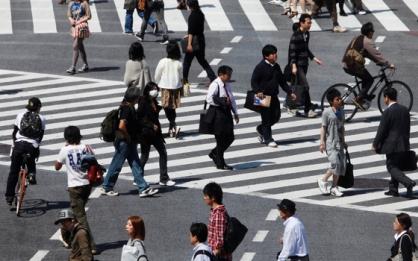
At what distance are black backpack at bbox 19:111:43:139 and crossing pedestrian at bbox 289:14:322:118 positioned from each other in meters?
7.69

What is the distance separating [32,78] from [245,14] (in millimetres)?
9374

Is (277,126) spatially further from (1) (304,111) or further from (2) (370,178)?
(2) (370,178)

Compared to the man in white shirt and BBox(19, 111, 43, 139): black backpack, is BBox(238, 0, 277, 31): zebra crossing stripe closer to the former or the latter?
BBox(19, 111, 43, 139): black backpack

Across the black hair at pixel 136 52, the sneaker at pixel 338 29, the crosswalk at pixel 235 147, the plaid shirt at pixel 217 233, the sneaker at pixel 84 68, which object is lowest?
the crosswalk at pixel 235 147

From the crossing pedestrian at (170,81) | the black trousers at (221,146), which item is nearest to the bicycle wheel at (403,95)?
the crossing pedestrian at (170,81)

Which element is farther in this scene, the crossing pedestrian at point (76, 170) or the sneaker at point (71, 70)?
the sneaker at point (71, 70)

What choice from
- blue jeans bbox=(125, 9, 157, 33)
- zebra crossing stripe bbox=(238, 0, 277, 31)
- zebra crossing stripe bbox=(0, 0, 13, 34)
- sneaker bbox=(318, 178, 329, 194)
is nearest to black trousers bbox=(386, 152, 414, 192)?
sneaker bbox=(318, 178, 329, 194)

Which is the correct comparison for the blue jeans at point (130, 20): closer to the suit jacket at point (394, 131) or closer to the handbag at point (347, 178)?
the handbag at point (347, 178)

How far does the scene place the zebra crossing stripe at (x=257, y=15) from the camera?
38.5 meters

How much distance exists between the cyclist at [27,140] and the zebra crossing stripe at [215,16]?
1624 centimetres

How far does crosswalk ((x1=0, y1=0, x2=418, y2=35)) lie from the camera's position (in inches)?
1517

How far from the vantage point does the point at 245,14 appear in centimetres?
4044

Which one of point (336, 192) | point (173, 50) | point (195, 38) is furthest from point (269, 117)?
point (195, 38)

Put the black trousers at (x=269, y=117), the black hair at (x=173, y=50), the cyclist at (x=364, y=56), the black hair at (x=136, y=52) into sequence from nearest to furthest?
1. the black hair at (x=136, y=52)
2. the black trousers at (x=269, y=117)
3. the black hair at (x=173, y=50)
4. the cyclist at (x=364, y=56)
